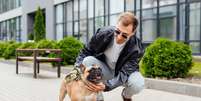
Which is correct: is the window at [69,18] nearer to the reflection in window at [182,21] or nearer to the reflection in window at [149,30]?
the reflection in window at [149,30]

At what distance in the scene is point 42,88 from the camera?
37.7ft

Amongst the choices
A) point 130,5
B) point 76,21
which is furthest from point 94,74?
point 76,21

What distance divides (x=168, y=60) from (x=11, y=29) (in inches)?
1759

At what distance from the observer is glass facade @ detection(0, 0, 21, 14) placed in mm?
53344

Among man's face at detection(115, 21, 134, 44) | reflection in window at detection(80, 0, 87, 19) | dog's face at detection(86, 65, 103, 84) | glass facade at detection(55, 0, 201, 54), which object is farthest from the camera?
reflection in window at detection(80, 0, 87, 19)

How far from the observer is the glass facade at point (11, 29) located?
5184cm

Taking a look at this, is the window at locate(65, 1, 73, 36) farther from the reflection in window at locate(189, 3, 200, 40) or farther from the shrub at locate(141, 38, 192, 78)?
the shrub at locate(141, 38, 192, 78)

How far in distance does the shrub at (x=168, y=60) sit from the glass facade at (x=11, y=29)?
40104 millimetres

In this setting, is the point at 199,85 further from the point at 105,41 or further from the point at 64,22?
the point at 64,22

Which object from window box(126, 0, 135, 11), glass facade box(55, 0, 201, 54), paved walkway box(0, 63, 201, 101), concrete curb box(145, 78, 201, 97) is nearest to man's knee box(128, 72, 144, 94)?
paved walkway box(0, 63, 201, 101)

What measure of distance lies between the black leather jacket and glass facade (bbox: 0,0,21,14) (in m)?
46.8

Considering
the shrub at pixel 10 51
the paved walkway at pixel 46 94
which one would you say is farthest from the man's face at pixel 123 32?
the shrub at pixel 10 51

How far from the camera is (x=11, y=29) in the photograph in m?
54.6

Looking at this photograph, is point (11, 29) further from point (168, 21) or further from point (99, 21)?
point (168, 21)
